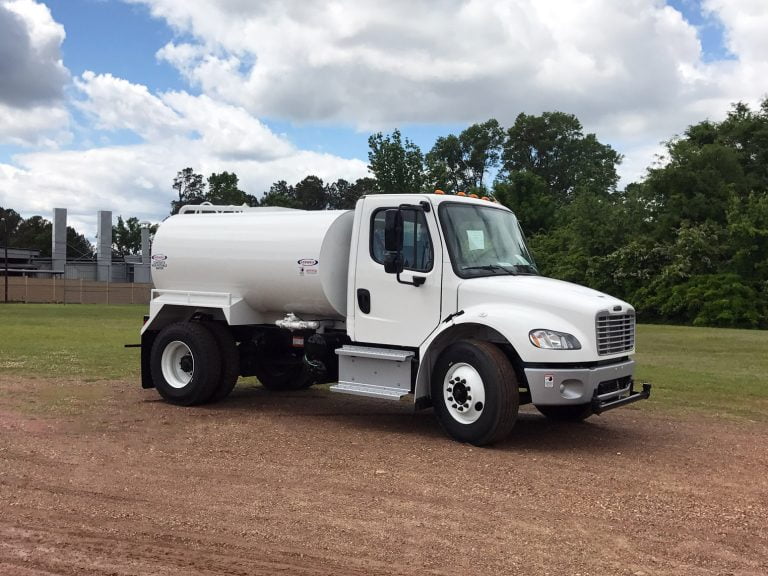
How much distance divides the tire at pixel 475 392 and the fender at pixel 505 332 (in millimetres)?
213

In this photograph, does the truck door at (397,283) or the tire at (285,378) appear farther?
the tire at (285,378)

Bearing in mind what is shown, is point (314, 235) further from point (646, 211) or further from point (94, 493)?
point (646, 211)

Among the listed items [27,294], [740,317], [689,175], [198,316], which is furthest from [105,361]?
[27,294]

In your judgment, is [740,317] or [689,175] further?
[689,175]

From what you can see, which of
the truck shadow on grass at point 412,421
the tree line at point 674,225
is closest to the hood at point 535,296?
the truck shadow on grass at point 412,421

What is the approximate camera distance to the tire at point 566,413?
1030 centimetres

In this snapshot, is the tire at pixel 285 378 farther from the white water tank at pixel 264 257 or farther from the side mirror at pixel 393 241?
the side mirror at pixel 393 241

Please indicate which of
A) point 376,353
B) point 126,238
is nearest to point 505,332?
point 376,353

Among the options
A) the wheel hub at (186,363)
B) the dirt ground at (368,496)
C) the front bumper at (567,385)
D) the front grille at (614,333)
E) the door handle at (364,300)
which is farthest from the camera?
the wheel hub at (186,363)

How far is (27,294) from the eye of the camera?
71.3m

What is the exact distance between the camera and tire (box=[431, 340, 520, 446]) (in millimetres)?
8555

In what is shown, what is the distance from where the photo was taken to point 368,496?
684 centimetres

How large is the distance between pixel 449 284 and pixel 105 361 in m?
10.4

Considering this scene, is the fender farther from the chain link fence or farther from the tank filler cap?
the chain link fence
